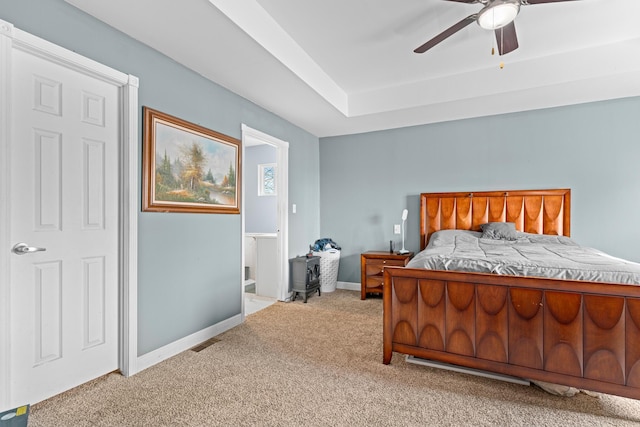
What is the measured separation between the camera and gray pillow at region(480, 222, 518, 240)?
11.8 ft

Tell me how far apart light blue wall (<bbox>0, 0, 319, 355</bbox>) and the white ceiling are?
4.4 inches

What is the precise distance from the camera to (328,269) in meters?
4.68

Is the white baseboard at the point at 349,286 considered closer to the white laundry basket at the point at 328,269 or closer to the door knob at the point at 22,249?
the white laundry basket at the point at 328,269

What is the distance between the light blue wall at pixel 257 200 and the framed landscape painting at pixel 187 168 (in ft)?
7.35

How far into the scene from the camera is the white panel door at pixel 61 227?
5.89 ft

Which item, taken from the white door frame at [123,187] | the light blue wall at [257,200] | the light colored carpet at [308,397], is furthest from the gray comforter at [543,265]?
the light blue wall at [257,200]

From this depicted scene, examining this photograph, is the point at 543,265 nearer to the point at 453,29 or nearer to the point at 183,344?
the point at 453,29

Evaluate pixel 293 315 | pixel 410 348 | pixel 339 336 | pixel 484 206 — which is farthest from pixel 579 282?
pixel 293 315

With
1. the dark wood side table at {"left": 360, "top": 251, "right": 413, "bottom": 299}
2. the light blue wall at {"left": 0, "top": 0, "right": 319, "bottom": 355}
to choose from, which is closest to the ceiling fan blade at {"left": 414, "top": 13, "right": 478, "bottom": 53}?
the light blue wall at {"left": 0, "top": 0, "right": 319, "bottom": 355}

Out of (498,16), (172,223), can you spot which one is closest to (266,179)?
(172,223)

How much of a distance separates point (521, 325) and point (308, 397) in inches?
55.7

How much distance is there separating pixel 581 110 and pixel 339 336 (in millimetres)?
3870

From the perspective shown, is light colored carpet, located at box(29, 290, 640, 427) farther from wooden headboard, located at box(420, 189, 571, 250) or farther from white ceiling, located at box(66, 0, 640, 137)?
white ceiling, located at box(66, 0, 640, 137)

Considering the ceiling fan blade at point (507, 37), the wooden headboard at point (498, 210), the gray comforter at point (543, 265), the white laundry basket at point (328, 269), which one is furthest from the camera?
the white laundry basket at point (328, 269)
